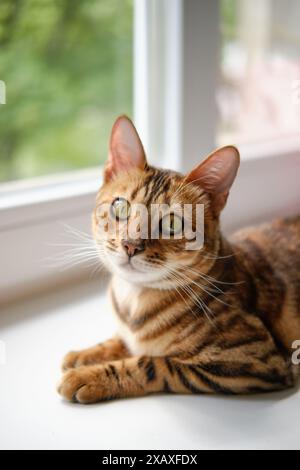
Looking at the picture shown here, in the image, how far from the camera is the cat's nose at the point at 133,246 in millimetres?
933

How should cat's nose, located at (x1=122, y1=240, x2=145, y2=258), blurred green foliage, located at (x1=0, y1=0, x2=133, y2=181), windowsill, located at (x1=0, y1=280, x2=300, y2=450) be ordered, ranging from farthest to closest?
blurred green foliage, located at (x1=0, y1=0, x2=133, y2=181) → cat's nose, located at (x1=122, y1=240, x2=145, y2=258) → windowsill, located at (x1=0, y1=280, x2=300, y2=450)

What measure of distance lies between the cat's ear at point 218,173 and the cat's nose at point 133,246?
0.16 m

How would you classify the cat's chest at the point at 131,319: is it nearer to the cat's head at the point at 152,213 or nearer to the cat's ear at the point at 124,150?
the cat's head at the point at 152,213

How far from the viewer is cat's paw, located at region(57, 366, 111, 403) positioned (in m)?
0.91

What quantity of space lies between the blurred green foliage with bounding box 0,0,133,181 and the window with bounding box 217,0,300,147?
415 mm

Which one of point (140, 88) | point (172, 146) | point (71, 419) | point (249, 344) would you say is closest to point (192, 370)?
point (249, 344)

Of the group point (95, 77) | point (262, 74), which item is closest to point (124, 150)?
point (95, 77)

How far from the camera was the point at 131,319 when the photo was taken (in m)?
1.06

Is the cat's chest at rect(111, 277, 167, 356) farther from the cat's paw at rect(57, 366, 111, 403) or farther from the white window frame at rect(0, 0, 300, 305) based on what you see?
the white window frame at rect(0, 0, 300, 305)

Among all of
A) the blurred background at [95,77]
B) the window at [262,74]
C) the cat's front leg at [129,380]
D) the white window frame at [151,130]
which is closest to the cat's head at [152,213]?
the cat's front leg at [129,380]

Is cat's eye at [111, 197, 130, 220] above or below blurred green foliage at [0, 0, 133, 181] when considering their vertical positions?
below

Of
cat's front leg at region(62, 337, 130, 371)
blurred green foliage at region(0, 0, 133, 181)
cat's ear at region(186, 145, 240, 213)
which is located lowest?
cat's front leg at region(62, 337, 130, 371)

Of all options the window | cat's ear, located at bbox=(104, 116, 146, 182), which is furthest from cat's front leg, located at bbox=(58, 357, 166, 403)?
the window

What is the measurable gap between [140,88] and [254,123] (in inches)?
28.8
